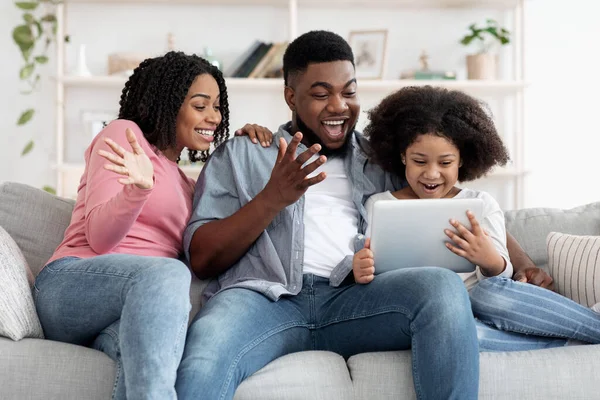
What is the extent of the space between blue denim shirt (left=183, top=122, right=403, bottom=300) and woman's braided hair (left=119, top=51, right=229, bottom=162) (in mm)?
151

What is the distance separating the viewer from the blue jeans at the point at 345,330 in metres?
1.50

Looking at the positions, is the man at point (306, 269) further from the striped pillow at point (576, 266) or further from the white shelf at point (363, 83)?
the white shelf at point (363, 83)

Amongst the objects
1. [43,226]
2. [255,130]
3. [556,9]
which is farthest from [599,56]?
[43,226]

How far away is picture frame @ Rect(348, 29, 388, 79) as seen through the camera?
398 cm

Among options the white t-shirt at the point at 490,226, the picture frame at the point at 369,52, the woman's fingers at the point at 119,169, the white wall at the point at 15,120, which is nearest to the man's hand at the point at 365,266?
the white t-shirt at the point at 490,226

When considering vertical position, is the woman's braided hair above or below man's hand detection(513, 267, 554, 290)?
above

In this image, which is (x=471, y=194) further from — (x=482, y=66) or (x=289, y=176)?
(x=482, y=66)

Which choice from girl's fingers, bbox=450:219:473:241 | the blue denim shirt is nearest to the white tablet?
girl's fingers, bbox=450:219:473:241

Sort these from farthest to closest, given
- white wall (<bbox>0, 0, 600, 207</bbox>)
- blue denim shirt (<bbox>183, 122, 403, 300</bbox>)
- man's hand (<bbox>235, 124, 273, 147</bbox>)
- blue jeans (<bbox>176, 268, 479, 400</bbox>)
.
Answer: white wall (<bbox>0, 0, 600, 207</bbox>), man's hand (<bbox>235, 124, 273, 147</bbox>), blue denim shirt (<bbox>183, 122, 403, 300</bbox>), blue jeans (<bbox>176, 268, 479, 400</bbox>)

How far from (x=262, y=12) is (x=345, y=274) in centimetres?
257

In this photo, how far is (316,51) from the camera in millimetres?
2131

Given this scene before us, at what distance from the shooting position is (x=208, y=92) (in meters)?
2.09

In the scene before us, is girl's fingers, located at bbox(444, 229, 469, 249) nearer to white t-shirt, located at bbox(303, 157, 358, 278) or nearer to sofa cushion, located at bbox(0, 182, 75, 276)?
white t-shirt, located at bbox(303, 157, 358, 278)

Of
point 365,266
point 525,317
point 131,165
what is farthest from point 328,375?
point 131,165
